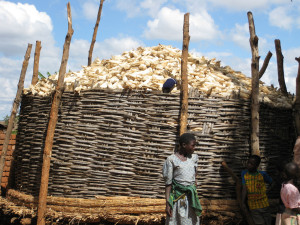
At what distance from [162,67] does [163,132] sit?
159cm

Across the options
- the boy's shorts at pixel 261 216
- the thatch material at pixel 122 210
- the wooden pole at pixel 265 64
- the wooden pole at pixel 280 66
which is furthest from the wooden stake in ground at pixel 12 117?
the wooden pole at pixel 280 66

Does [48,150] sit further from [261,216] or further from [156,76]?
[261,216]

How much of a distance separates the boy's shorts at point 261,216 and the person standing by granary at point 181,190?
1.51 meters

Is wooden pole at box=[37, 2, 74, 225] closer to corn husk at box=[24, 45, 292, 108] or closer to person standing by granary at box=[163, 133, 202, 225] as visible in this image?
corn husk at box=[24, 45, 292, 108]

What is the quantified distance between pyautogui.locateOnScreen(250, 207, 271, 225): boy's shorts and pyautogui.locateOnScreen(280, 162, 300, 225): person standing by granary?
1.23 meters

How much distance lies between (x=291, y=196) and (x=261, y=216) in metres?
1.47


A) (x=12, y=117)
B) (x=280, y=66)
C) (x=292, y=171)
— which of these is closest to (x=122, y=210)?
(x=292, y=171)

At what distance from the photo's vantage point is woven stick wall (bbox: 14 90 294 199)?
18.0 feet

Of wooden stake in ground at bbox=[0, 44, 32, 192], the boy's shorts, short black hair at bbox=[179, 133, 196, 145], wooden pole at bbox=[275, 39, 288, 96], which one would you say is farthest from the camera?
wooden pole at bbox=[275, 39, 288, 96]

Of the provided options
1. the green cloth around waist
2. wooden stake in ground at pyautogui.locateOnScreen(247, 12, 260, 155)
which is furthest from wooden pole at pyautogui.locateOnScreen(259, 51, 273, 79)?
the green cloth around waist

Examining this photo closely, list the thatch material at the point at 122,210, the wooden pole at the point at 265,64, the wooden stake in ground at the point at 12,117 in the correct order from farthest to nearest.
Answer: the wooden pole at the point at 265,64 < the wooden stake in ground at the point at 12,117 < the thatch material at the point at 122,210

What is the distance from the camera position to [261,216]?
4992 millimetres

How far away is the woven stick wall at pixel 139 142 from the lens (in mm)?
5496

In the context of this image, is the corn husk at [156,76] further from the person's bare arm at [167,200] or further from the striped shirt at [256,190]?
the person's bare arm at [167,200]
